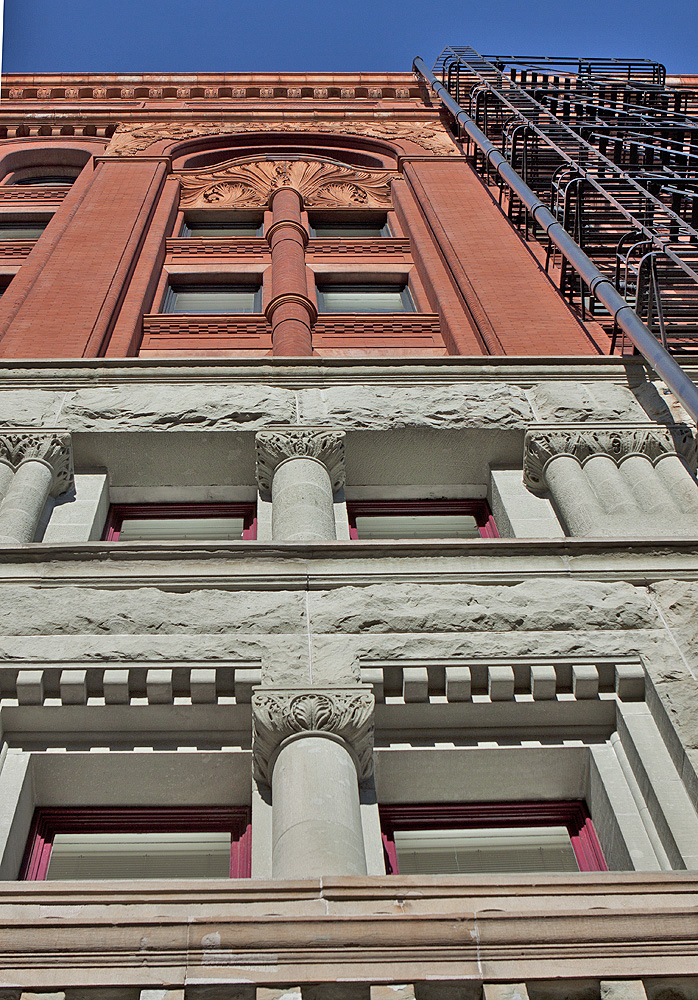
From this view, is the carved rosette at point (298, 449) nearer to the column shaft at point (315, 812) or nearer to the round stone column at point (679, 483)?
the round stone column at point (679, 483)

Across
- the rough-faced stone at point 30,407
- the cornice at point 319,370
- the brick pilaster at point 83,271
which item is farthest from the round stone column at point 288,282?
the rough-faced stone at point 30,407

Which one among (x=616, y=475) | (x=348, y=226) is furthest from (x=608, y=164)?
(x=616, y=475)

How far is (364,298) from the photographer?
18.8 m

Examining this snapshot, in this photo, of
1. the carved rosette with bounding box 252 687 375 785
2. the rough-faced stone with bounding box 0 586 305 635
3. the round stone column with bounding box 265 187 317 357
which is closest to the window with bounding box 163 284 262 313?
the round stone column with bounding box 265 187 317 357

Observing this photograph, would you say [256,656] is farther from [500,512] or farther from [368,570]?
[500,512]

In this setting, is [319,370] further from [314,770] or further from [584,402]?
[314,770]

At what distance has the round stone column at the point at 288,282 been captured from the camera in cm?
1573

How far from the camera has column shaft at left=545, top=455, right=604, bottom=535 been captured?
394 inches

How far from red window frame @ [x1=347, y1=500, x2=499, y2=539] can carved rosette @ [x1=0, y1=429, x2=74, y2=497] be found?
2.86 metres

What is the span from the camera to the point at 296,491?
10.4 metres

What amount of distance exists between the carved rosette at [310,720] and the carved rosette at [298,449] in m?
3.82

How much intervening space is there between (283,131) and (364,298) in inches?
370

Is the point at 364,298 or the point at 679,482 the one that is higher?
the point at 364,298

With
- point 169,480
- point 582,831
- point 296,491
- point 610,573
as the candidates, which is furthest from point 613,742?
point 169,480
